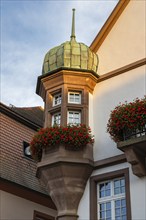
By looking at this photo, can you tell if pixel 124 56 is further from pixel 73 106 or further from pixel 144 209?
pixel 144 209

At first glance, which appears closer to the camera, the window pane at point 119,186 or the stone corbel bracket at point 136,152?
the stone corbel bracket at point 136,152

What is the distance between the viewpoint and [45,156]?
39.4ft

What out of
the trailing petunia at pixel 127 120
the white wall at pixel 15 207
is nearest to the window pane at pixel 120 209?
the trailing petunia at pixel 127 120

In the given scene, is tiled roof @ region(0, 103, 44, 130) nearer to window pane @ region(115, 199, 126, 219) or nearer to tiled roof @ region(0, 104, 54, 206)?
tiled roof @ region(0, 104, 54, 206)

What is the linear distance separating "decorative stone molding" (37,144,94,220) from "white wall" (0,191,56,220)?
4108 mm

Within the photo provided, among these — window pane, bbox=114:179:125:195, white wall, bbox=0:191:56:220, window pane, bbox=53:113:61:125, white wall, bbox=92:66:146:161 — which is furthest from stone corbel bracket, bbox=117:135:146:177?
white wall, bbox=0:191:56:220

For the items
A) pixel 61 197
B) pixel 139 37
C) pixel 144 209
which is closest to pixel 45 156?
pixel 61 197

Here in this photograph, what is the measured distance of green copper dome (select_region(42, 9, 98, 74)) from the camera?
13148 millimetres

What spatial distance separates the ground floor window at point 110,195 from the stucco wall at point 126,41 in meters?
3.36

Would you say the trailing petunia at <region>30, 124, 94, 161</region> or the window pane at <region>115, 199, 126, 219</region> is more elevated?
the trailing petunia at <region>30, 124, 94, 161</region>

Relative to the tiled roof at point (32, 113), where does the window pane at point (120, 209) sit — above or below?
below

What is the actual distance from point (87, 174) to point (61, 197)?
3.06 feet

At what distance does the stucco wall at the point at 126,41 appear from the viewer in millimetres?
12906

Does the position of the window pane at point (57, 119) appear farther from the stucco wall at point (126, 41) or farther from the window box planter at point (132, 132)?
the window box planter at point (132, 132)
